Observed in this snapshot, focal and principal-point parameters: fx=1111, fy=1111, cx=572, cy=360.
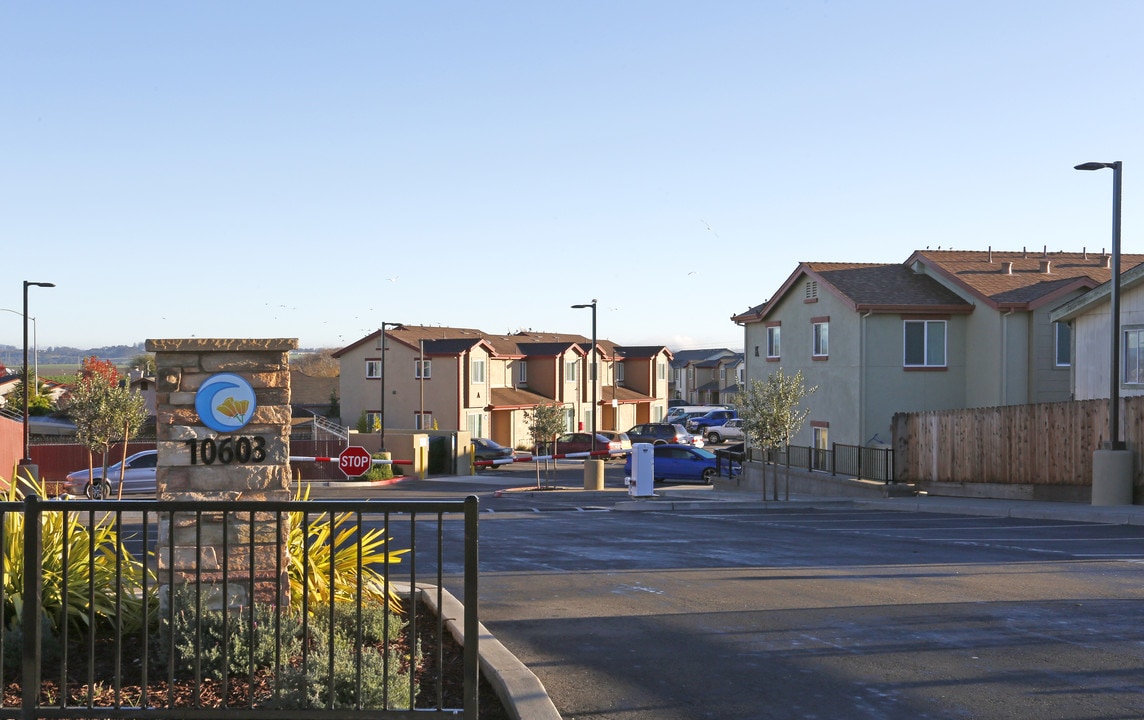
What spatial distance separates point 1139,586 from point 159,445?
401 inches

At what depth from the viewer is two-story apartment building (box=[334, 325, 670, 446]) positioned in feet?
204

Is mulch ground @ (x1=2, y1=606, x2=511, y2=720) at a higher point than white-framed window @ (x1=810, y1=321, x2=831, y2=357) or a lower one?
lower

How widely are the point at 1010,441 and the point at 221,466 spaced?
23.7 m

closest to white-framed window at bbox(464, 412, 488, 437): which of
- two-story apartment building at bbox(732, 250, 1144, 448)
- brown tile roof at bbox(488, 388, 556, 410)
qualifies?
brown tile roof at bbox(488, 388, 556, 410)

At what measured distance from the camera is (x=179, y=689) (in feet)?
21.8

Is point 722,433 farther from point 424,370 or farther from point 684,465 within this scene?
point 684,465

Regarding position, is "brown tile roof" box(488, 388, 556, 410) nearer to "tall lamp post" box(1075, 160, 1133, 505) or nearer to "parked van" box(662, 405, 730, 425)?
→ "parked van" box(662, 405, 730, 425)

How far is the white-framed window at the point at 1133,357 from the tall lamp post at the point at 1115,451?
4052 mm

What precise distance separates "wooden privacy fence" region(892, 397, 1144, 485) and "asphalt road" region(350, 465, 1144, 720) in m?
6.98

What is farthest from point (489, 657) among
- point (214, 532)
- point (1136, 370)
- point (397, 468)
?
point (397, 468)

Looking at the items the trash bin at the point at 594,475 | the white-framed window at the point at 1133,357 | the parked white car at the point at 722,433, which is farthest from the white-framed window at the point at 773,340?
the parked white car at the point at 722,433

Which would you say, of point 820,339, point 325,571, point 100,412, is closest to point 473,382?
point 820,339

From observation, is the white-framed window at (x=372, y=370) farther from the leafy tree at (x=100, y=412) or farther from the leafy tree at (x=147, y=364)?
the leafy tree at (x=100, y=412)

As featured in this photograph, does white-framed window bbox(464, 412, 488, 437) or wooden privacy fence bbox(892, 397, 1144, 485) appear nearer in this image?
wooden privacy fence bbox(892, 397, 1144, 485)
